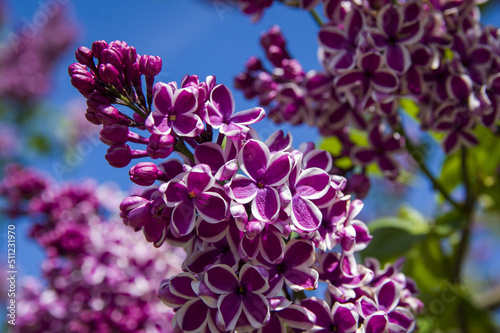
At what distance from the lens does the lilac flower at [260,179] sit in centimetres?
85

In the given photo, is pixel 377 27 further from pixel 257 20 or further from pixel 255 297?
pixel 255 297

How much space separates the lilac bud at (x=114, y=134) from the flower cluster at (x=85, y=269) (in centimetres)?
117

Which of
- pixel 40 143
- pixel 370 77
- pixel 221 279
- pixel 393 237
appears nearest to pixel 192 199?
pixel 221 279

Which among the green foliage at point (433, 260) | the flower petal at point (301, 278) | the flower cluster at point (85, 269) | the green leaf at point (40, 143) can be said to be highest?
the flower petal at point (301, 278)

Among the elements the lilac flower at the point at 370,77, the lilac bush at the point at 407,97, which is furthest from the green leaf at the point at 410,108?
the lilac flower at the point at 370,77

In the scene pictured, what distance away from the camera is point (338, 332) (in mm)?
912

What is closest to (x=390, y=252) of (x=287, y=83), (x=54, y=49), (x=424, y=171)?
(x=424, y=171)

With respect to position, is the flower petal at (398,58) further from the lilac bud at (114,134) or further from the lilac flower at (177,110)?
the lilac bud at (114,134)

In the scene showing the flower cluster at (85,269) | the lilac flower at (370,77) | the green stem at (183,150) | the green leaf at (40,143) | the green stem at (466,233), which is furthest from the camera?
the green leaf at (40,143)

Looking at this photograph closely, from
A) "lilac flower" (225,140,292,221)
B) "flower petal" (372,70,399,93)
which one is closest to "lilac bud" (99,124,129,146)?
"lilac flower" (225,140,292,221)

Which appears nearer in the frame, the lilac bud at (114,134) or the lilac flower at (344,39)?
the lilac bud at (114,134)

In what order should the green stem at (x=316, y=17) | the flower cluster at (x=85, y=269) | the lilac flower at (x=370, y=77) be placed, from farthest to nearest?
the flower cluster at (x=85, y=269) < the green stem at (x=316, y=17) < the lilac flower at (x=370, y=77)

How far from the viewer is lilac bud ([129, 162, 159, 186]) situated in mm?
895

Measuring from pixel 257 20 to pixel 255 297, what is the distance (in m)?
1.11
